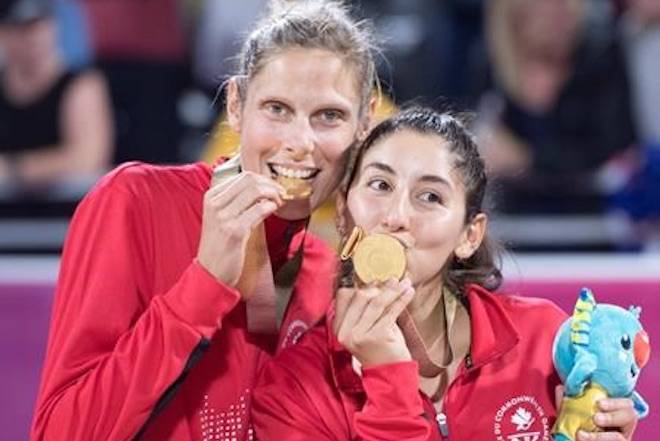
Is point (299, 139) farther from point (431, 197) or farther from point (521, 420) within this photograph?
point (521, 420)

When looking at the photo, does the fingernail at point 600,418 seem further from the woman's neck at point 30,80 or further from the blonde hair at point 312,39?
the woman's neck at point 30,80

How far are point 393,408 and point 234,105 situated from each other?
57 cm

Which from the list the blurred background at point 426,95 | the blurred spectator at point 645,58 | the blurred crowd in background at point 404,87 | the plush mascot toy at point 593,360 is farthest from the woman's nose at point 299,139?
the blurred spectator at point 645,58

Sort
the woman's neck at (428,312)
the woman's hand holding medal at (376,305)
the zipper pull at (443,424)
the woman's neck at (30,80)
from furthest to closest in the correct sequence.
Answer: the woman's neck at (30,80) < the woman's neck at (428,312) < the zipper pull at (443,424) < the woman's hand holding medal at (376,305)

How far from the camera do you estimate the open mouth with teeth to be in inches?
90.9

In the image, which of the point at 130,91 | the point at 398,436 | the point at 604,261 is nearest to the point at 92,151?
the point at 130,91

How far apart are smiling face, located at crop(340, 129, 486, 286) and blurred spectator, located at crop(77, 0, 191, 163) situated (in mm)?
2321

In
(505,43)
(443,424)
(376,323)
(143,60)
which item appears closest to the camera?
(376,323)

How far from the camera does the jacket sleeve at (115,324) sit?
7.10 feet

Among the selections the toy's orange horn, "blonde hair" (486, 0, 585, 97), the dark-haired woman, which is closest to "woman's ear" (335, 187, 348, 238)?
the dark-haired woman

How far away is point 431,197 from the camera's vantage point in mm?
2309

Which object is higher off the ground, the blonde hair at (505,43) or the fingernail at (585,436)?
the blonde hair at (505,43)

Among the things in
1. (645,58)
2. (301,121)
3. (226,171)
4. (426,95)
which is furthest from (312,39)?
(645,58)

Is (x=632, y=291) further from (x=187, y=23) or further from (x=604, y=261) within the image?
(x=187, y=23)
